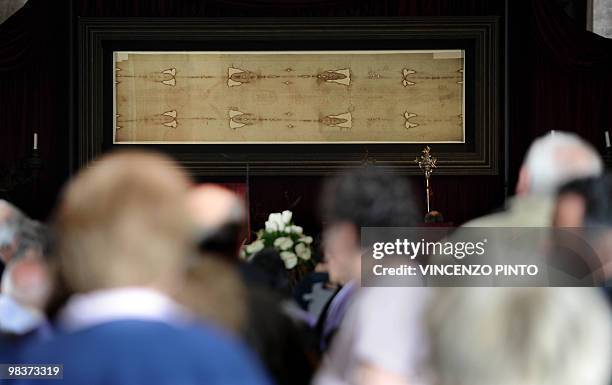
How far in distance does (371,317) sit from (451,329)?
513 millimetres

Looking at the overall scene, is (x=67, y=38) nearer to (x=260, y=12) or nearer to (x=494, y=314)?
(x=260, y=12)

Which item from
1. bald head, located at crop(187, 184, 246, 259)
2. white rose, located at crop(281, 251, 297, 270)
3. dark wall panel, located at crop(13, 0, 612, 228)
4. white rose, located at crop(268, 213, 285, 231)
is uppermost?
dark wall panel, located at crop(13, 0, 612, 228)

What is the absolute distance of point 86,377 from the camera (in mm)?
1532

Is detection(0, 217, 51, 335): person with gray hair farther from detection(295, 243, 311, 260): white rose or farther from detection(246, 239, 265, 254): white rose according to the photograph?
detection(295, 243, 311, 260): white rose

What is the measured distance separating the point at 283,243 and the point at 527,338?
2411mm

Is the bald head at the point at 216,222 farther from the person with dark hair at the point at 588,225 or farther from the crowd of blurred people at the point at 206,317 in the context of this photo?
the person with dark hair at the point at 588,225

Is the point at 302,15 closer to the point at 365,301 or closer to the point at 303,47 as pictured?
the point at 303,47

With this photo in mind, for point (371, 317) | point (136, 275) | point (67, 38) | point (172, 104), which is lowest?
point (371, 317)

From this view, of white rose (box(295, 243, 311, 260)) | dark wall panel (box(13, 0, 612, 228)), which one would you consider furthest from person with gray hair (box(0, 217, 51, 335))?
dark wall panel (box(13, 0, 612, 228))

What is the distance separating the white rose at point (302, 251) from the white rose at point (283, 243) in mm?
30

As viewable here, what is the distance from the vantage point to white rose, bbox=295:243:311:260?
4.04 m

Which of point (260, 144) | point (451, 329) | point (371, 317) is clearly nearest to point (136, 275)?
point (451, 329)

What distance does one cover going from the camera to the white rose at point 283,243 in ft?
13.1

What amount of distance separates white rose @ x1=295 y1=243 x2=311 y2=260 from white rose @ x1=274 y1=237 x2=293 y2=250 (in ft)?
0.10
